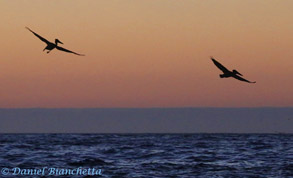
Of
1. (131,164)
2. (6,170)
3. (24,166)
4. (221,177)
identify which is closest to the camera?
(221,177)

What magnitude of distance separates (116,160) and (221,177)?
24298mm

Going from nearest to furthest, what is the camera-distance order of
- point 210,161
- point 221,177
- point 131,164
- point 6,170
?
point 221,177 < point 6,170 < point 131,164 < point 210,161

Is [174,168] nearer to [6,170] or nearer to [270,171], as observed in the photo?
[270,171]

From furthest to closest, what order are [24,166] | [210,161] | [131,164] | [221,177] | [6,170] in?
[210,161], [131,164], [24,166], [6,170], [221,177]

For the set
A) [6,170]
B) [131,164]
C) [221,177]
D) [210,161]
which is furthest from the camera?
[210,161]

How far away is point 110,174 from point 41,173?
22.0ft

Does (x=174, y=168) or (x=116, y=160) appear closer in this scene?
(x=174, y=168)

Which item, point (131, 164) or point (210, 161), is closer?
point (131, 164)

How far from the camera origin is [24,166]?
73.4 metres

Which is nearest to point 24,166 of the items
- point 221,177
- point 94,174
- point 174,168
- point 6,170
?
point 6,170

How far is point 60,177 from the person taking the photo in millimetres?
63406

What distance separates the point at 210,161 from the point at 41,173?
25366 mm

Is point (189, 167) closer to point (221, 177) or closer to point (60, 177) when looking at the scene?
point (221, 177)

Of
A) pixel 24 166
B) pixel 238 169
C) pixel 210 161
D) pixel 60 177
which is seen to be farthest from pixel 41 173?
pixel 210 161
